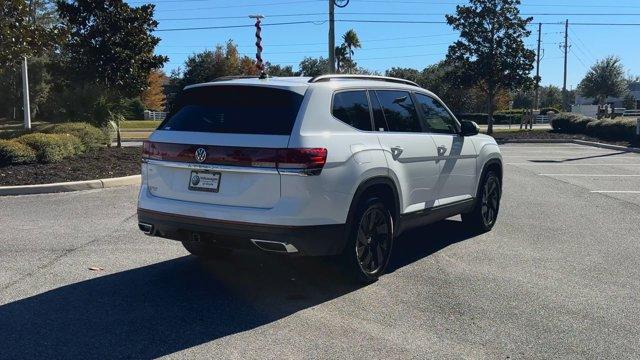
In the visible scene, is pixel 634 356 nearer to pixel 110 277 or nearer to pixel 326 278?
pixel 326 278

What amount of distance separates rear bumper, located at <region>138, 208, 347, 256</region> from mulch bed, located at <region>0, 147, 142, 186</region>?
280 inches

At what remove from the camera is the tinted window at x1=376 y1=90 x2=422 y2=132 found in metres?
6.09

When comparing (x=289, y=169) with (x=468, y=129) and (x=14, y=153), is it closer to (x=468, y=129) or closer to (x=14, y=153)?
(x=468, y=129)

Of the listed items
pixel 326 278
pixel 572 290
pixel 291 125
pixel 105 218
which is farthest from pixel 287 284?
pixel 105 218

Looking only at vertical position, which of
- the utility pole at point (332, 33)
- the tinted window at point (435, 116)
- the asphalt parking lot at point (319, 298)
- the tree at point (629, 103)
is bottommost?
the asphalt parking lot at point (319, 298)

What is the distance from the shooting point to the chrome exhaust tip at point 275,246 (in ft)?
15.9

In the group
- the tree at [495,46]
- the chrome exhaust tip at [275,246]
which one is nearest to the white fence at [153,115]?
the tree at [495,46]

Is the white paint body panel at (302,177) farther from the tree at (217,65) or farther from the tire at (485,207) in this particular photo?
the tree at (217,65)

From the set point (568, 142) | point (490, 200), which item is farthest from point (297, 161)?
point (568, 142)

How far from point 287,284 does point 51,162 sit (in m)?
9.35

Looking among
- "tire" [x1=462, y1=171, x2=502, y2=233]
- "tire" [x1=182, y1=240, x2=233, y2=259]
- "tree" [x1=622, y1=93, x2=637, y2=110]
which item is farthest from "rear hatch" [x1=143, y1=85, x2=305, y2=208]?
"tree" [x1=622, y1=93, x2=637, y2=110]

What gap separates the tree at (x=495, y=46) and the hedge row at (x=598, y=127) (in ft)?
10.0

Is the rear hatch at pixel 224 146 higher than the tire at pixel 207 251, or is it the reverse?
the rear hatch at pixel 224 146

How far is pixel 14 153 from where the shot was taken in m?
12.5
